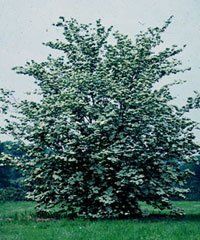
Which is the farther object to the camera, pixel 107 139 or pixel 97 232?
pixel 107 139

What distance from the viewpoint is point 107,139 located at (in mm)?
26844

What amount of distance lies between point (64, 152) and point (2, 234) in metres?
7.23

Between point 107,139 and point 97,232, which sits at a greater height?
point 107,139

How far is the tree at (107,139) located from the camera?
26141 mm

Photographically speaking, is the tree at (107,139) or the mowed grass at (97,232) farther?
the tree at (107,139)

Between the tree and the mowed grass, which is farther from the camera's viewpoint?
the tree

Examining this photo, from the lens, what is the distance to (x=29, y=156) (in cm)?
2850

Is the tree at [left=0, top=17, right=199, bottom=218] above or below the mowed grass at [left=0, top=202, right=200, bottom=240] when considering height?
above

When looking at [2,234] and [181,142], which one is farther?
[181,142]

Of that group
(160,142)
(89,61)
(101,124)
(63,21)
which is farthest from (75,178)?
(63,21)

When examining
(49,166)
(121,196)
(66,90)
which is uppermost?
(66,90)

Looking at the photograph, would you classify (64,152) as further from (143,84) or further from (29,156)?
(143,84)

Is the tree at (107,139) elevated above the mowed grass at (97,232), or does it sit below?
above

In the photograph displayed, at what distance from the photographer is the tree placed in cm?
2614
